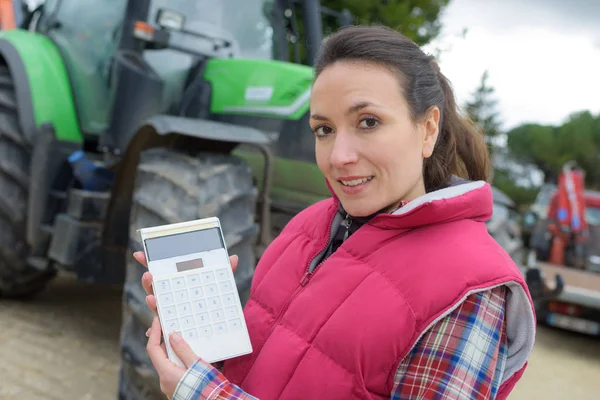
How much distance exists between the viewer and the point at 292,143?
343 centimetres

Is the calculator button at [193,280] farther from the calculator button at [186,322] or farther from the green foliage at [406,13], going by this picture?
the green foliage at [406,13]

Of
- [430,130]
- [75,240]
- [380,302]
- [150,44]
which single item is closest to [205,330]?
[380,302]

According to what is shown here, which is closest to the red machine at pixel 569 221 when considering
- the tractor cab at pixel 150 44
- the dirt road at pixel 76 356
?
the dirt road at pixel 76 356

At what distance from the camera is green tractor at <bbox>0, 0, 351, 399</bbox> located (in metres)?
3.26

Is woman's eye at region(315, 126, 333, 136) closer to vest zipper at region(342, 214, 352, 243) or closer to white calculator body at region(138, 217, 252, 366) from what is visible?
vest zipper at region(342, 214, 352, 243)

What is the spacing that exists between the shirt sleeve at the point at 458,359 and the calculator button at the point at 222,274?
48 centimetres

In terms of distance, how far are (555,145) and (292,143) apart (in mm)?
33214

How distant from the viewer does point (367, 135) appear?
1198 mm

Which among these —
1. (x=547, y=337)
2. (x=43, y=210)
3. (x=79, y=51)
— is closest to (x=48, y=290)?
(x=43, y=210)

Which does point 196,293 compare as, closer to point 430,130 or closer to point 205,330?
point 205,330

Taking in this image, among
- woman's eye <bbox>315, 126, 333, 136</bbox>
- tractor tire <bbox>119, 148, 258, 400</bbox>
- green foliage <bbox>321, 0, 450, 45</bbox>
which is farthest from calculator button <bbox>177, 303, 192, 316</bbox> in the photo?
green foliage <bbox>321, 0, 450, 45</bbox>

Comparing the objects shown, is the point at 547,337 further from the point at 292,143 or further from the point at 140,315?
the point at 140,315

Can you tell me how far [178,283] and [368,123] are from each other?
532 millimetres

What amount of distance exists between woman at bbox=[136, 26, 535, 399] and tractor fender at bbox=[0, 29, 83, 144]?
107 inches
